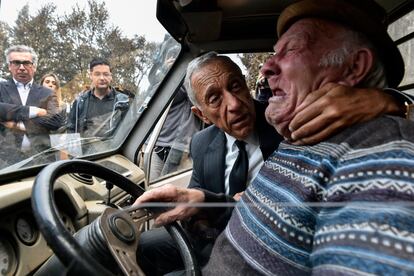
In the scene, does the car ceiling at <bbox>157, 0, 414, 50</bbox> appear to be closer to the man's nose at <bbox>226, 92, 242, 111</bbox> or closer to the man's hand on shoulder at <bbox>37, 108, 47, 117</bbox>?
the man's nose at <bbox>226, 92, 242, 111</bbox>

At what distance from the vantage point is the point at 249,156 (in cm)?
211

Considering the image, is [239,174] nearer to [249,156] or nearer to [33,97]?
[249,156]

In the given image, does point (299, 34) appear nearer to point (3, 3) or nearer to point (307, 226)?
point (307, 226)

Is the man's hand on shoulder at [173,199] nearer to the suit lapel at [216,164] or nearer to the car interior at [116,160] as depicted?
the car interior at [116,160]

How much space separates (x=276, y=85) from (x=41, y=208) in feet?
2.70

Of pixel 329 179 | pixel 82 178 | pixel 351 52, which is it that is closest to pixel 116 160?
pixel 82 178

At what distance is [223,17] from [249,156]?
2.73ft

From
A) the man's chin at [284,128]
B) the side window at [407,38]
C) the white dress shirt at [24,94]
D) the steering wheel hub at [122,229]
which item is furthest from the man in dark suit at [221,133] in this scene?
the side window at [407,38]

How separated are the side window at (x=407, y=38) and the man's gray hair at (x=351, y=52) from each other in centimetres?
102

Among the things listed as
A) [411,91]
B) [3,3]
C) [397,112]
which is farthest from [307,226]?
[411,91]

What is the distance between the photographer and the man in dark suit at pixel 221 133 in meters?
2.01

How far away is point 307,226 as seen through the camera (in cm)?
110

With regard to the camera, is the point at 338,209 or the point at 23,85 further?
the point at 23,85

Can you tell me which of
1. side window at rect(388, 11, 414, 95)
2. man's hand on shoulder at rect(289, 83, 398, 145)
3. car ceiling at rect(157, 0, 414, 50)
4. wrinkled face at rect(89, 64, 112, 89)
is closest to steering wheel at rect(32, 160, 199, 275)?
man's hand on shoulder at rect(289, 83, 398, 145)
